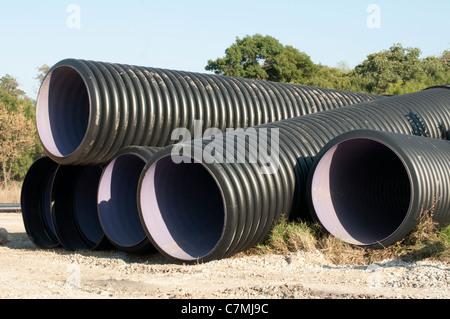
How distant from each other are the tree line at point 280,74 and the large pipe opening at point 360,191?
12006 millimetres

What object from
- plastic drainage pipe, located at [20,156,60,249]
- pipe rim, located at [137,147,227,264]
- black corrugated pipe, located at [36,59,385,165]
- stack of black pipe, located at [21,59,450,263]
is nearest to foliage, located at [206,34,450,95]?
stack of black pipe, located at [21,59,450,263]

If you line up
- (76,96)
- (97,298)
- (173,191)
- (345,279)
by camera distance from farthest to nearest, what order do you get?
(76,96), (173,191), (345,279), (97,298)

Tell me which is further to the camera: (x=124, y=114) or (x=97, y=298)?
Answer: (x=124, y=114)

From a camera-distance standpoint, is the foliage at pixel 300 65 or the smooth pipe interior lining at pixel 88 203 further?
the foliage at pixel 300 65

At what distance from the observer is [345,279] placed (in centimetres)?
561

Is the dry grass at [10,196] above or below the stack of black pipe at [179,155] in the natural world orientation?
below

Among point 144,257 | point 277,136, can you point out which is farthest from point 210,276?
point 277,136

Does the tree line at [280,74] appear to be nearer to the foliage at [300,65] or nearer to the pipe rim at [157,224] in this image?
the foliage at [300,65]

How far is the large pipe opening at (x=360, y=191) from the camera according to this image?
7227 millimetres

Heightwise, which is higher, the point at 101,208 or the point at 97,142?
the point at 97,142

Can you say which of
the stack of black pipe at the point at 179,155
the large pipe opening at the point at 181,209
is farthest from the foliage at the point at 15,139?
the large pipe opening at the point at 181,209

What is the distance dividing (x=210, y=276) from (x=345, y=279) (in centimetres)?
142

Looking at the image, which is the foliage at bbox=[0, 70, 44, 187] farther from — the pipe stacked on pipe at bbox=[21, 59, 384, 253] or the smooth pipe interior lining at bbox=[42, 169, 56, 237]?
the pipe stacked on pipe at bbox=[21, 59, 384, 253]

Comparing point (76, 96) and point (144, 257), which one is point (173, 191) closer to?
point (144, 257)
